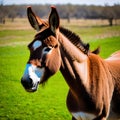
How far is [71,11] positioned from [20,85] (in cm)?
165

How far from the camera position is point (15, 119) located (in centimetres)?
374

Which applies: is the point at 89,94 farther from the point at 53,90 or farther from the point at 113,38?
the point at 113,38

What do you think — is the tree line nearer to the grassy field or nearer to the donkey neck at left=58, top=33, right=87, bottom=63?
A: the grassy field

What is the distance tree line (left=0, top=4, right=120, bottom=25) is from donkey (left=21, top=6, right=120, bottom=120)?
7.83 ft

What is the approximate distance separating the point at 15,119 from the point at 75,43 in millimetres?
1981

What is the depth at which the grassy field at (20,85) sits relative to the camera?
397 cm

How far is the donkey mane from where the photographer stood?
2.08m

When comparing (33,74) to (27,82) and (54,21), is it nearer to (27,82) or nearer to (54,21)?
(27,82)

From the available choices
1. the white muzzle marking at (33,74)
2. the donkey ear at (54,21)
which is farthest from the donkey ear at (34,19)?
the white muzzle marking at (33,74)

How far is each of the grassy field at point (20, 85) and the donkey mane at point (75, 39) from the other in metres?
1.79

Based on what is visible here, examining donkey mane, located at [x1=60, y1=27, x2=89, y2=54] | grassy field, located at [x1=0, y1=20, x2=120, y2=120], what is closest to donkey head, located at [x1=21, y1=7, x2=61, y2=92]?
donkey mane, located at [x1=60, y1=27, x2=89, y2=54]

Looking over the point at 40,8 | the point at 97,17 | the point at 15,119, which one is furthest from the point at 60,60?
the point at 97,17

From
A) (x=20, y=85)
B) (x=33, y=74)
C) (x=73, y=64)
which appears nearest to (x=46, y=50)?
(x=33, y=74)

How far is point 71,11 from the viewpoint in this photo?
201 inches
